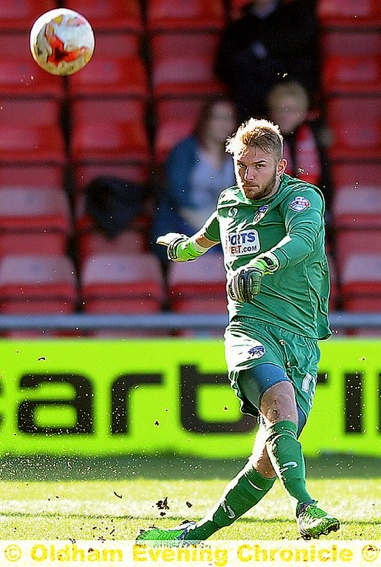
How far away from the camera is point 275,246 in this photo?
462cm

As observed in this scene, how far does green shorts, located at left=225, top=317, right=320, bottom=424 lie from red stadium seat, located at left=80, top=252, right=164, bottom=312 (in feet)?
10.8

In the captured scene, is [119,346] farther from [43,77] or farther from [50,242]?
[43,77]

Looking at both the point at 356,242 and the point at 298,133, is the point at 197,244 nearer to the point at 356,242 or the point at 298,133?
the point at 298,133

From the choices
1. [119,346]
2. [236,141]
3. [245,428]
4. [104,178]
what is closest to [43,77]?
[104,178]

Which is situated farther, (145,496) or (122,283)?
(122,283)

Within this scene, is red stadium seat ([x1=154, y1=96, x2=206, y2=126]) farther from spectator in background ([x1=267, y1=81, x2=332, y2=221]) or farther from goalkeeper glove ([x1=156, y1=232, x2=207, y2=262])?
goalkeeper glove ([x1=156, y1=232, x2=207, y2=262])

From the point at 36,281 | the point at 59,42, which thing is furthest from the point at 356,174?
the point at 59,42

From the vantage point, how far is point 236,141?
4.69m

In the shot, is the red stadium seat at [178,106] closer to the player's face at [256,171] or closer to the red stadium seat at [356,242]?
the red stadium seat at [356,242]

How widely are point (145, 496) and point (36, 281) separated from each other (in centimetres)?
223

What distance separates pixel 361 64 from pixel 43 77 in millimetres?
2161

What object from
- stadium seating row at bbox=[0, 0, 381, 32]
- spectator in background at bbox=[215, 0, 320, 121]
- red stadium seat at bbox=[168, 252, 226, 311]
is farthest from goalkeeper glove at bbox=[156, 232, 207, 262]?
stadium seating row at bbox=[0, 0, 381, 32]

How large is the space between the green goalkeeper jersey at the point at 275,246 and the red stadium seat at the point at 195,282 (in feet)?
10.4

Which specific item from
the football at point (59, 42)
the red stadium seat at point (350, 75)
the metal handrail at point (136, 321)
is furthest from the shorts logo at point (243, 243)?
the red stadium seat at point (350, 75)
